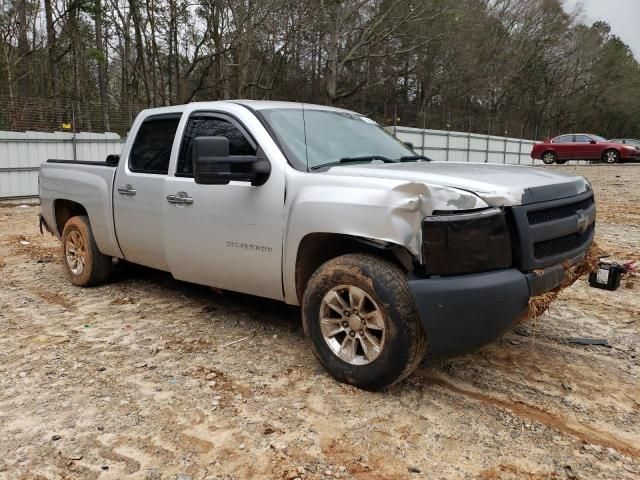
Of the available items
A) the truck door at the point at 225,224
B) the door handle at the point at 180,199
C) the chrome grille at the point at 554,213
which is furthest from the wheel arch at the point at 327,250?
the door handle at the point at 180,199

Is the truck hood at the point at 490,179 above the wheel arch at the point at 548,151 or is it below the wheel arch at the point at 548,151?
below

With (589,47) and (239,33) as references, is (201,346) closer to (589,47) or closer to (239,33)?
(239,33)

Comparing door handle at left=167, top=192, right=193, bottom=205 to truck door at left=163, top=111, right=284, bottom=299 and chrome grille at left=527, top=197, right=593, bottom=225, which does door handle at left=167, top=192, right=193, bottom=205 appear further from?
chrome grille at left=527, top=197, right=593, bottom=225

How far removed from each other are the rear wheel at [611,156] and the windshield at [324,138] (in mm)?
24816

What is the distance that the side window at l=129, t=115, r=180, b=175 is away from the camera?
→ 15.3ft

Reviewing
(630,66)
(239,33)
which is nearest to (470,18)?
(239,33)

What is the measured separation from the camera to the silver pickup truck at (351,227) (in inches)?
113

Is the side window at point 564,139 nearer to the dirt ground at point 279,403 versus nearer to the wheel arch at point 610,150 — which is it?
the wheel arch at point 610,150

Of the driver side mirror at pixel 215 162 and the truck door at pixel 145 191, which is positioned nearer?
the driver side mirror at pixel 215 162

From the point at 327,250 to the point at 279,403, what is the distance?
3.35 ft

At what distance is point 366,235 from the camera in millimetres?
3092

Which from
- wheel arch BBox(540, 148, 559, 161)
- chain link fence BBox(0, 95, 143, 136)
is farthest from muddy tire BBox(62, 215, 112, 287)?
wheel arch BBox(540, 148, 559, 161)

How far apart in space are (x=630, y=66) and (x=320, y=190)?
58.2 m

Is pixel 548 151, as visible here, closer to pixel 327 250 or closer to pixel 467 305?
pixel 327 250
